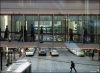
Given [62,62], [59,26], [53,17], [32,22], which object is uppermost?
[53,17]

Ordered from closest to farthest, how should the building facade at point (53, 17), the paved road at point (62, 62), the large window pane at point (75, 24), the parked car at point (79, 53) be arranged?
the building facade at point (53, 17) → the large window pane at point (75, 24) → the paved road at point (62, 62) → the parked car at point (79, 53)

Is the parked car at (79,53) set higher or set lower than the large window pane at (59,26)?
lower

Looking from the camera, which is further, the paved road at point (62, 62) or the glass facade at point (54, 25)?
the paved road at point (62, 62)

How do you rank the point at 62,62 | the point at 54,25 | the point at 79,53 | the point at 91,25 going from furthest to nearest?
1. the point at 62,62
2. the point at 79,53
3. the point at 91,25
4. the point at 54,25

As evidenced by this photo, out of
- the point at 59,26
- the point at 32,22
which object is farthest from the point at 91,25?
the point at 32,22

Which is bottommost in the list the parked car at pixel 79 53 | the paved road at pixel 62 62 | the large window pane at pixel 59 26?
the paved road at pixel 62 62

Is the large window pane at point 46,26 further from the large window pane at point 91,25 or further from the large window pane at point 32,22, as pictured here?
the large window pane at point 91,25

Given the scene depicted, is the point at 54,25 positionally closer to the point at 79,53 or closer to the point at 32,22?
the point at 32,22

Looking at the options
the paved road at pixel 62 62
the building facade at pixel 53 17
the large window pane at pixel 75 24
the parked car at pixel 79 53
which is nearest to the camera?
the building facade at pixel 53 17

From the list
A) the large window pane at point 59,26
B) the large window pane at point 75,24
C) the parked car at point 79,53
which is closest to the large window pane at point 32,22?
the large window pane at point 59,26

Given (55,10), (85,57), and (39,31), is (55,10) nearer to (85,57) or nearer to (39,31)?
(39,31)

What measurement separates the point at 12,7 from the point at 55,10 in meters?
1.51

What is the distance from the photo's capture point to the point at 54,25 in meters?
8.66

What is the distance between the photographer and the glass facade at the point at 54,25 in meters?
8.72
